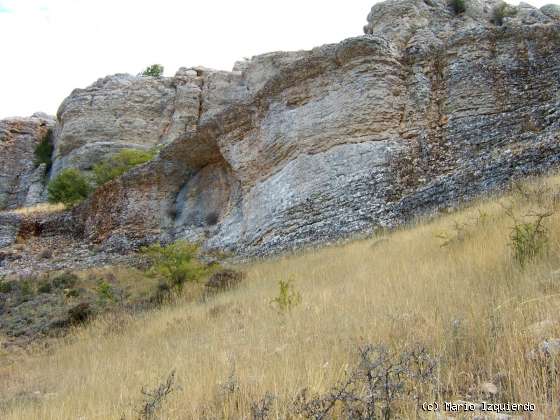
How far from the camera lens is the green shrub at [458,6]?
24047mm

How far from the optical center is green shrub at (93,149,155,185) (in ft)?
82.4

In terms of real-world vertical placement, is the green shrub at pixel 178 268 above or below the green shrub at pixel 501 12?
below

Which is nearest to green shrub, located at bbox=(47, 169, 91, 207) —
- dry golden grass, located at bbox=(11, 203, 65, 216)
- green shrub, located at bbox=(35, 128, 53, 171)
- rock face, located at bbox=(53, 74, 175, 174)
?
dry golden grass, located at bbox=(11, 203, 65, 216)

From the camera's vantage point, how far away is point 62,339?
8.23 metres

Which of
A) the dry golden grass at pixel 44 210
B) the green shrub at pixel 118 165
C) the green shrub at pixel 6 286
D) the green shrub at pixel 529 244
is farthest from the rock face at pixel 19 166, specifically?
the green shrub at pixel 529 244

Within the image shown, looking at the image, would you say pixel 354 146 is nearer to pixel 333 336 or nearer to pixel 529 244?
pixel 529 244

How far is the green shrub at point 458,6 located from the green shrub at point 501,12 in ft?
6.42

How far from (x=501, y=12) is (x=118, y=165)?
21313 mm

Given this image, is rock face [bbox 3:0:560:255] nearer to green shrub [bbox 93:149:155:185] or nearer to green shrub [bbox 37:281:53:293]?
green shrub [bbox 93:149:155:185]

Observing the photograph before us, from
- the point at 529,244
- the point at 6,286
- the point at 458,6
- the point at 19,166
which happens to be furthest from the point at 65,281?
the point at 19,166

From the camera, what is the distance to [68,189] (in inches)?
982

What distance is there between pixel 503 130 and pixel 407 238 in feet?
17.4

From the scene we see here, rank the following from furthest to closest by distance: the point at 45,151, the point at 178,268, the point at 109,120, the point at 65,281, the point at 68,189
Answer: the point at 45,151 < the point at 109,120 < the point at 68,189 < the point at 65,281 < the point at 178,268

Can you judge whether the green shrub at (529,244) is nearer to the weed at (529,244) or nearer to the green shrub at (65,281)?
the weed at (529,244)
